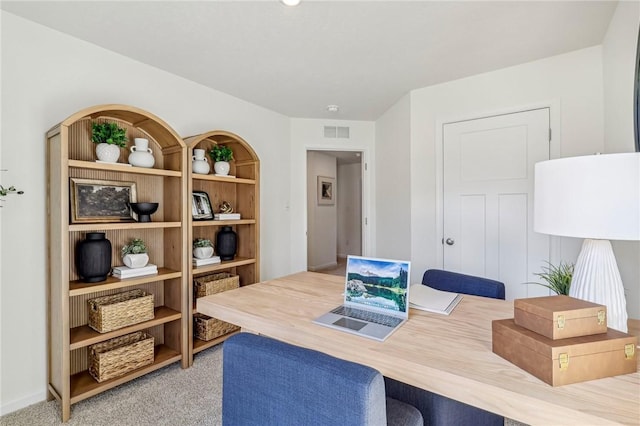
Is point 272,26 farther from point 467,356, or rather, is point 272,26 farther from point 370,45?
point 467,356

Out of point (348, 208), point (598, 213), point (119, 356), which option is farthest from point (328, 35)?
point (348, 208)

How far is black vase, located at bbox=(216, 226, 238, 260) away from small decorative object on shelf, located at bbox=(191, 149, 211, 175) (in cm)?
57

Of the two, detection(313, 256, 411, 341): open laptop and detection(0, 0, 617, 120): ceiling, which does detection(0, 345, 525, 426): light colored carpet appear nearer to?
detection(313, 256, 411, 341): open laptop

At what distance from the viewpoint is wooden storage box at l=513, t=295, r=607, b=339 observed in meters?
0.79

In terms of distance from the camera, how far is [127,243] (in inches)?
93.0

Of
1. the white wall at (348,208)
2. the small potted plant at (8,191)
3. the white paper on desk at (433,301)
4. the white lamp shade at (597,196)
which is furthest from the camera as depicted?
the white wall at (348,208)

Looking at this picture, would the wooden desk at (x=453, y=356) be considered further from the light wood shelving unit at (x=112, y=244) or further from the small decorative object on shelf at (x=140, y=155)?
the small decorative object on shelf at (x=140, y=155)

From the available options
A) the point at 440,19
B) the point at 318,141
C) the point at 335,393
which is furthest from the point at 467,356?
the point at 318,141

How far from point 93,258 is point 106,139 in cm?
77

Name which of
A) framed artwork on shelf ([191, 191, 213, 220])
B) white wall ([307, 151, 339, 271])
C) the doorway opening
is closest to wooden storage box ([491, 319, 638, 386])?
framed artwork on shelf ([191, 191, 213, 220])

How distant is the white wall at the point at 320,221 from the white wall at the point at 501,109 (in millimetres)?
2692

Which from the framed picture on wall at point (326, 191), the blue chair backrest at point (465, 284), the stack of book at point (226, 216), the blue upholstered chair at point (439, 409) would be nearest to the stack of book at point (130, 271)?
the stack of book at point (226, 216)

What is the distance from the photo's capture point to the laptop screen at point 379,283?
4.04 ft

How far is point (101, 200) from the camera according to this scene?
215 centimetres
